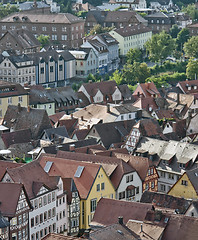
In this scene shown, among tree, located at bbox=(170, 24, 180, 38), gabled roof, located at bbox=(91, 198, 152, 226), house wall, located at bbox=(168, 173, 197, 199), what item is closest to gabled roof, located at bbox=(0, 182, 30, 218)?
gabled roof, located at bbox=(91, 198, 152, 226)

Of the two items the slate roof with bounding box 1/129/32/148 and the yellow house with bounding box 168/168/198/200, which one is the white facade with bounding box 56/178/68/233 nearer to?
the yellow house with bounding box 168/168/198/200

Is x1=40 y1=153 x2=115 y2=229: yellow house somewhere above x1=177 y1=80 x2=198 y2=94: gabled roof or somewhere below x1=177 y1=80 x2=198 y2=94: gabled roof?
above

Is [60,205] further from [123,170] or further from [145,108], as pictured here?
[145,108]

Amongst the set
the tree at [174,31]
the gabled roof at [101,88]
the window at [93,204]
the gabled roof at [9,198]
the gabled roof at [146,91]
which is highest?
the gabled roof at [9,198]

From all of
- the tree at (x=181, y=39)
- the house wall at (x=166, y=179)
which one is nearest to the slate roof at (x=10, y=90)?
the house wall at (x=166, y=179)

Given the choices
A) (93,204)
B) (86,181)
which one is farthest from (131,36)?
(93,204)

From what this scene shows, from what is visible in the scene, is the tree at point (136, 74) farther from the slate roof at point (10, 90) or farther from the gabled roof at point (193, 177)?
the gabled roof at point (193, 177)

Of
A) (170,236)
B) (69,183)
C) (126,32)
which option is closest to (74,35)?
(126,32)
